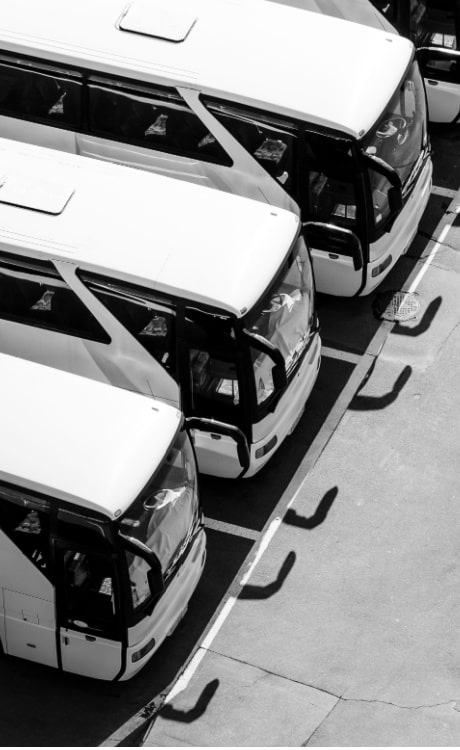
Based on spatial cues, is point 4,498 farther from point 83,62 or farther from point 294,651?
point 83,62

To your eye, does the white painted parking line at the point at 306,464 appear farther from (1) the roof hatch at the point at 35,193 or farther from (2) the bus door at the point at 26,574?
(1) the roof hatch at the point at 35,193

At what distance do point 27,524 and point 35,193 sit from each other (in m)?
3.68

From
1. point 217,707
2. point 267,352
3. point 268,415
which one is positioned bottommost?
point 217,707

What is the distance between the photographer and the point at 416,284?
1631 centimetres

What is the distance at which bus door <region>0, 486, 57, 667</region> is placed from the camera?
1116 cm

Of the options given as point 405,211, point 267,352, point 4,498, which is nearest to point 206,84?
point 405,211

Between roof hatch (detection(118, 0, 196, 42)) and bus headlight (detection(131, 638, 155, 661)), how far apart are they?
6.84 metres

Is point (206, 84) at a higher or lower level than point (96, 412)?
higher

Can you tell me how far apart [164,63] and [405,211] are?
3.16m

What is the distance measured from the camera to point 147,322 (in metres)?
12.9

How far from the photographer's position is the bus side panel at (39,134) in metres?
15.6

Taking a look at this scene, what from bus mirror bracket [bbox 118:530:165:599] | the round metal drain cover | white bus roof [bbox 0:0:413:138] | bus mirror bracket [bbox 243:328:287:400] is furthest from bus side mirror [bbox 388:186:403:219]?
bus mirror bracket [bbox 118:530:165:599]

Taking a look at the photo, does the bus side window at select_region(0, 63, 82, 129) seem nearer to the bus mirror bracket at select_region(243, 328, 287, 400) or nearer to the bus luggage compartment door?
the bus mirror bracket at select_region(243, 328, 287, 400)

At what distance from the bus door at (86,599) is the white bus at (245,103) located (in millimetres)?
5319
